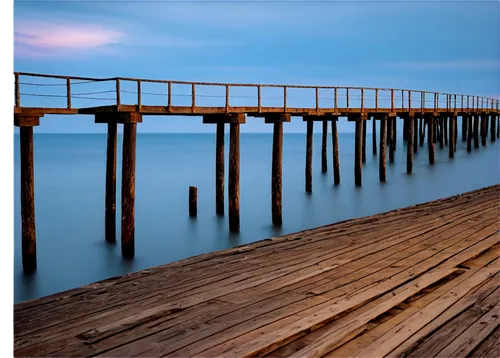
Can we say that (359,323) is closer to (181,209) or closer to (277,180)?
(277,180)

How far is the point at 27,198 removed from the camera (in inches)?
390

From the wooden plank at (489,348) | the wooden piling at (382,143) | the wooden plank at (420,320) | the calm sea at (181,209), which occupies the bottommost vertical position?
the calm sea at (181,209)

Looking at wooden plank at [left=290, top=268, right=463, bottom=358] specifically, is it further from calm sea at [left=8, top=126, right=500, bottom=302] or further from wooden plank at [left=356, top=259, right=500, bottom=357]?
calm sea at [left=8, top=126, right=500, bottom=302]

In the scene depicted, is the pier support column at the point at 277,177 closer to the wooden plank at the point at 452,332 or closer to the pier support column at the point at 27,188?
the pier support column at the point at 27,188

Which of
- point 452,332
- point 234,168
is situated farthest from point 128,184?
point 452,332

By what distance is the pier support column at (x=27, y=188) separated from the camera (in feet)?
32.4

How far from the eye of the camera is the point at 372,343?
3.71 metres

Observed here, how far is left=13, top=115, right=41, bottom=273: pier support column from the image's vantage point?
9875 millimetres

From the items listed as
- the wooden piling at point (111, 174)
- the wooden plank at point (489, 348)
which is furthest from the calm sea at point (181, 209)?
the wooden plank at point (489, 348)

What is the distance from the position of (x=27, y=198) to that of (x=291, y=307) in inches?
278

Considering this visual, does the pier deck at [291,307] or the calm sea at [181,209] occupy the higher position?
the pier deck at [291,307]

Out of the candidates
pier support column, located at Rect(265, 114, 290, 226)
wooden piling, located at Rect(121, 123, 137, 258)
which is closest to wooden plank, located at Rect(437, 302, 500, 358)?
wooden piling, located at Rect(121, 123, 137, 258)

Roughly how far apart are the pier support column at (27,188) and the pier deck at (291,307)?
16.5 feet

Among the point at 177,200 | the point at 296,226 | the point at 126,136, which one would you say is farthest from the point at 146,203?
the point at 126,136
